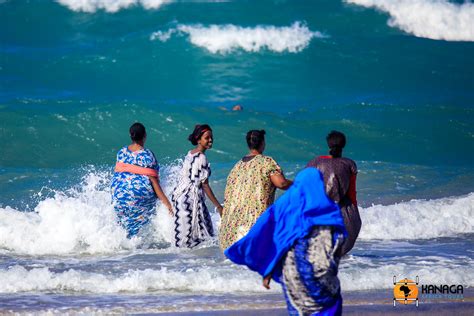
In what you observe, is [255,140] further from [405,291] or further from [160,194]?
[160,194]

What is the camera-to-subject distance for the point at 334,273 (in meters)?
4.56

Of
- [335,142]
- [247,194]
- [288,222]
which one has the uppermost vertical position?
[335,142]

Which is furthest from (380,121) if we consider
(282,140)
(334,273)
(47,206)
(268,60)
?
(334,273)

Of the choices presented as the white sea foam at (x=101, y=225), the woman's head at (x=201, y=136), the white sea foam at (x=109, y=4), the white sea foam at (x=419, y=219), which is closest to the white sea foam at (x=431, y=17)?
the white sea foam at (x=109, y=4)

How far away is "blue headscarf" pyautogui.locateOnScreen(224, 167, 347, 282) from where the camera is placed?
4.50m

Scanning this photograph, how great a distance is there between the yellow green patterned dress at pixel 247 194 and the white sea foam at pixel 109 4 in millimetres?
19016

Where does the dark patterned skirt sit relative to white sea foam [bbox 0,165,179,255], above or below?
below

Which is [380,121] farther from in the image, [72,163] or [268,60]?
[72,163]

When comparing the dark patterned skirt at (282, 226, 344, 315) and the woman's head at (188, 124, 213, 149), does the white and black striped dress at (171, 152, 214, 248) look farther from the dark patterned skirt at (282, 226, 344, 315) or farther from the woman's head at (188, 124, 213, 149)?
the dark patterned skirt at (282, 226, 344, 315)

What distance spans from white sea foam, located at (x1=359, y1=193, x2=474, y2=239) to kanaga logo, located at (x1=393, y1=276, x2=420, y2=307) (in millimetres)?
2815

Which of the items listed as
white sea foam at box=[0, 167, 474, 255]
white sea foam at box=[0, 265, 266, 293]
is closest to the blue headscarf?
white sea foam at box=[0, 265, 266, 293]

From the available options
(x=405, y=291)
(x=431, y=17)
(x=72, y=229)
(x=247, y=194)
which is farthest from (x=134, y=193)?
(x=431, y=17)

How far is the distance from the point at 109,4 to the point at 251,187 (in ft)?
64.3

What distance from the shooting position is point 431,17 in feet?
82.8
